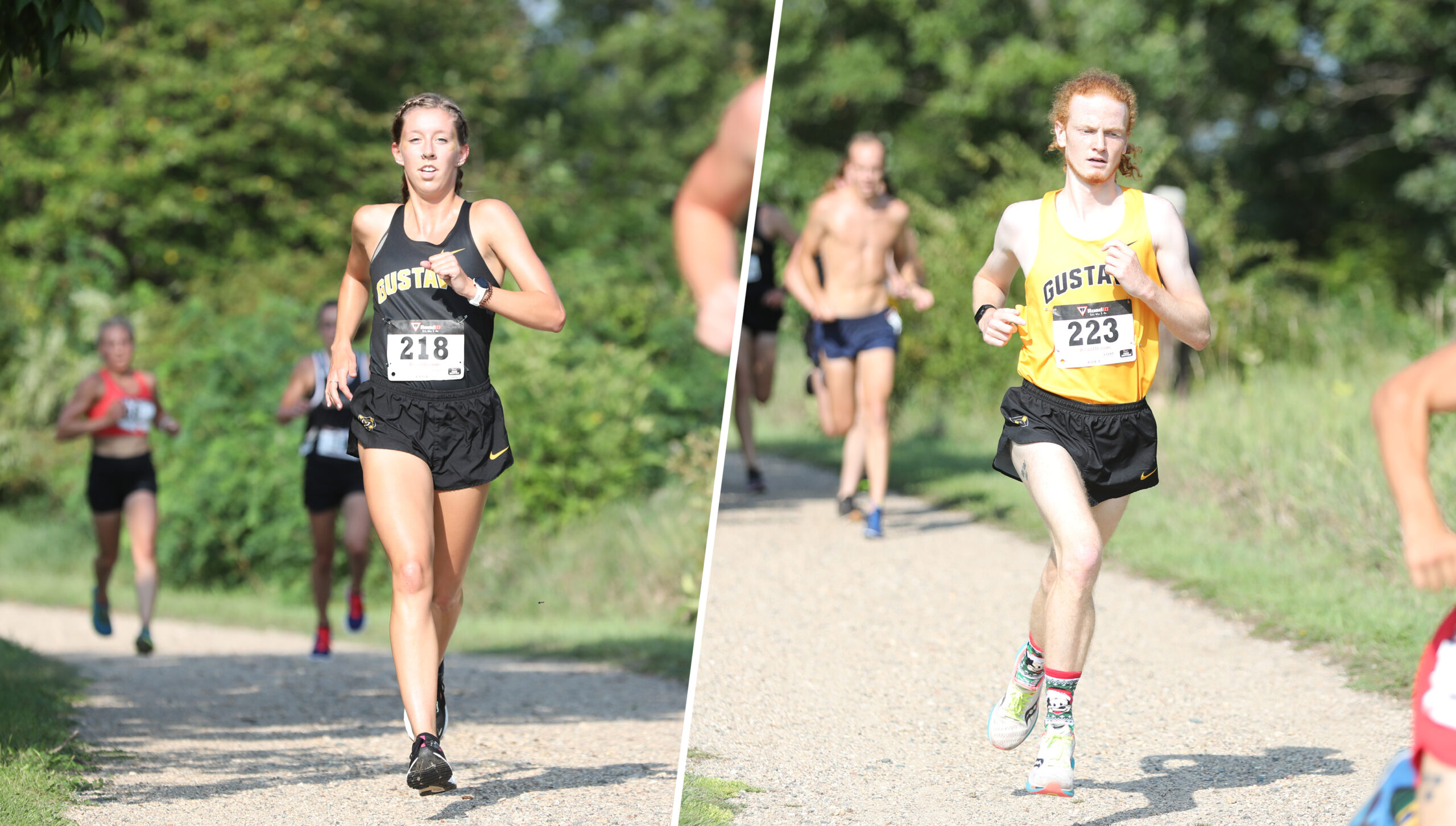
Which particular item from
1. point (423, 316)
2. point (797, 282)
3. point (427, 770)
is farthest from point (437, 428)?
point (797, 282)

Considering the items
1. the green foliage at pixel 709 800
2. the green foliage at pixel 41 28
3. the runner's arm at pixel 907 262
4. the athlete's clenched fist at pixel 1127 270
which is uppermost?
the runner's arm at pixel 907 262

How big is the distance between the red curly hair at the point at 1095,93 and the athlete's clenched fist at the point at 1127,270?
0.39 meters

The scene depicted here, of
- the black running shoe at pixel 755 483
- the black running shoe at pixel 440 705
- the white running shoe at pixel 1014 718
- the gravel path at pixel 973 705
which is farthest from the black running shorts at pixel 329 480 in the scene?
the white running shoe at pixel 1014 718

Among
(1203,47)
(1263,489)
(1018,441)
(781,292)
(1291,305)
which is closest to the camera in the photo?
(1018,441)

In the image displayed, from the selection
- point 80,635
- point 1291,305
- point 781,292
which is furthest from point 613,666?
point 1291,305

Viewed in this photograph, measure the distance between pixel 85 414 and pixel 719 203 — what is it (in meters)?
7.35

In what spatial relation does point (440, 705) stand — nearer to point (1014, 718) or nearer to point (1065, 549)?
point (1014, 718)

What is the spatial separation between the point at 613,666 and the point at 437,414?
12.4 feet

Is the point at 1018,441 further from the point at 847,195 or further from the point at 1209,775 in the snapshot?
the point at 847,195

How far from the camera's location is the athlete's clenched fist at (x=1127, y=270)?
4.26 metres

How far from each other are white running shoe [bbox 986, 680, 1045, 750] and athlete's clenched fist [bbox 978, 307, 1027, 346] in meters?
1.07

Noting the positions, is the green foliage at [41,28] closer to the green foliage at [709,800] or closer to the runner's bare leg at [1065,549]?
the green foliage at [709,800]

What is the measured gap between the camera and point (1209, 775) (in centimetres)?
485

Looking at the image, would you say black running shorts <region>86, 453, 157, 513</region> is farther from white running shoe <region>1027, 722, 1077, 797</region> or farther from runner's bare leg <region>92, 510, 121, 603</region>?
white running shoe <region>1027, 722, 1077, 797</region>
